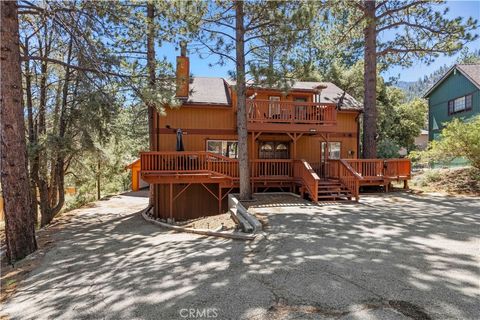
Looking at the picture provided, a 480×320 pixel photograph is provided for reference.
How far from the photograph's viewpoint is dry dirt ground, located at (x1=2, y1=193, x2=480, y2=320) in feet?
11.3

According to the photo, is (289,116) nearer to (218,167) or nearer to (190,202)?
(218,167)

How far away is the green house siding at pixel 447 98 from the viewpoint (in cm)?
2156

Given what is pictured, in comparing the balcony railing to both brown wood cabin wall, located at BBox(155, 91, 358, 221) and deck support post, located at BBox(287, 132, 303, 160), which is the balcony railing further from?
brown wood cabin wall, located at BBox(155, 91, 358, 221)

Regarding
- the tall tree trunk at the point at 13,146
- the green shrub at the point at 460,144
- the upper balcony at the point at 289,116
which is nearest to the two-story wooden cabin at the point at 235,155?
the upper balcony at the point at 289,116

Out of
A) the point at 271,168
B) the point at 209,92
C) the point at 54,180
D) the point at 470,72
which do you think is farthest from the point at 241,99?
the point at 470,72

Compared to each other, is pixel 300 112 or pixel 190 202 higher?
pixel 300 112

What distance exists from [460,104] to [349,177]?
59.3ft

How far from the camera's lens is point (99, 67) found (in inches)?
303

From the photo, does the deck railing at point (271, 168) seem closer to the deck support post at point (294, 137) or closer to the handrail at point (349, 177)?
the deck support post at point (294, 137)

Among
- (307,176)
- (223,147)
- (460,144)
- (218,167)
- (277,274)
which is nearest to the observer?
(277,274)

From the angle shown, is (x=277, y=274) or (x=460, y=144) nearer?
(x=277, y=274)

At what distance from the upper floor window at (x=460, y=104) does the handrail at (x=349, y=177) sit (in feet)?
54.1

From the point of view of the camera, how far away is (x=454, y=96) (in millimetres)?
23562

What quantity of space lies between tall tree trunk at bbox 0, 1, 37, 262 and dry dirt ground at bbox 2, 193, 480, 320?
74 centimetres
